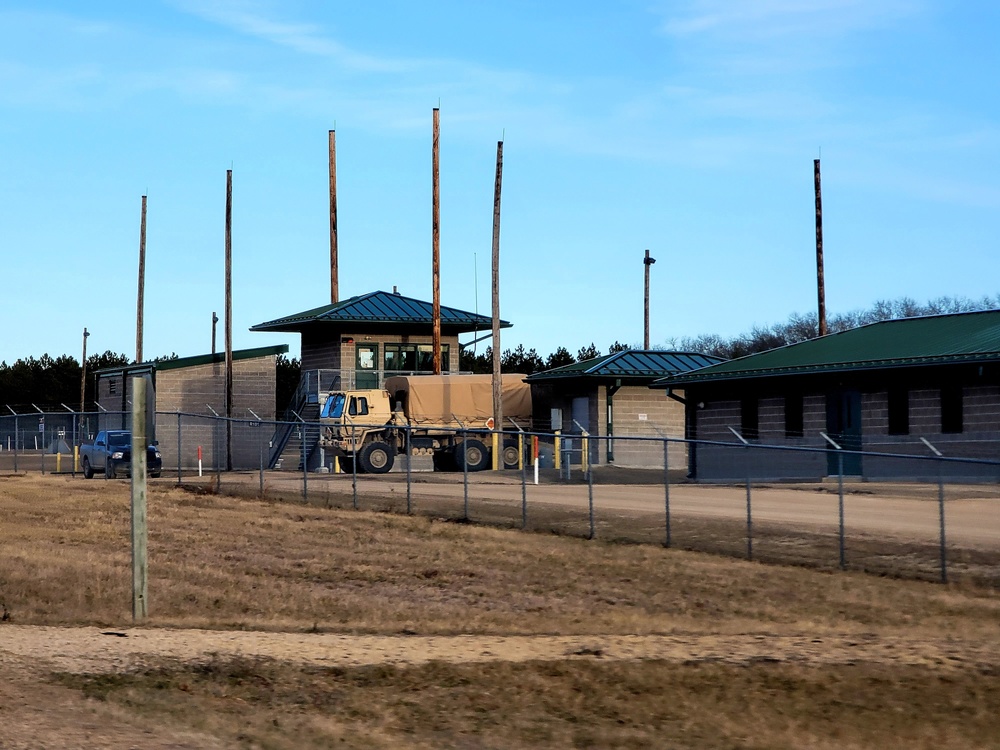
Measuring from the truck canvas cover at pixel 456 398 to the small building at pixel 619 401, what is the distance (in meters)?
0.70

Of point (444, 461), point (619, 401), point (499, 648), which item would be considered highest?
point (619, 401)

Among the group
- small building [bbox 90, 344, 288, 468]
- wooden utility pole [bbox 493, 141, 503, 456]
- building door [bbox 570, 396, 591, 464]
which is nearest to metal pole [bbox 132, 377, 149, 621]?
wooden utility pole [bbox 493, 141, 503, 456]

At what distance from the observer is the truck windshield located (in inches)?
1689

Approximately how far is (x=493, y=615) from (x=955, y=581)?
6530mm

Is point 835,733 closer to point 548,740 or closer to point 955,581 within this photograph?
point 548,740

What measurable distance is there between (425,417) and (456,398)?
163 cm

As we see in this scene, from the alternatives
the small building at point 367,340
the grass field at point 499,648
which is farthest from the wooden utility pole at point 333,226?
the grass field at point 499,648

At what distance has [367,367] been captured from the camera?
2131 inches

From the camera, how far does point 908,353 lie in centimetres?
3381

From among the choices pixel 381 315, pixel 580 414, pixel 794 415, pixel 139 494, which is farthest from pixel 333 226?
pixel 139 494

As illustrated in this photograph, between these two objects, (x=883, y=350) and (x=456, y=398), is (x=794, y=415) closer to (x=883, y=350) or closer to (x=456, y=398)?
(x=883, y=350)

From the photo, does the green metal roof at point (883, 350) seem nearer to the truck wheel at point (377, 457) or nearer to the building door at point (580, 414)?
the building door at point (580, 414)

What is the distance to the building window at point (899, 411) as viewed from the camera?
33906 mm

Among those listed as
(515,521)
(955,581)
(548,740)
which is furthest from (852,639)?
(515,521)
